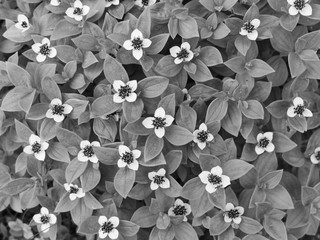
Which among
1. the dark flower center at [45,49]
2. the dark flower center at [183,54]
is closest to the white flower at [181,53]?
the dark flower center at [183,54]

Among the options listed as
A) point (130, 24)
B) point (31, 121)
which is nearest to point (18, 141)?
point (31, 121)

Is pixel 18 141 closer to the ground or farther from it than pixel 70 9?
closer to the ground

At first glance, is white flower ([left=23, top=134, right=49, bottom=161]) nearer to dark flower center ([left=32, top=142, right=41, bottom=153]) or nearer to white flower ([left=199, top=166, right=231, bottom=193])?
dark flower center ([left=32, top=142, right=41, bottom=153])

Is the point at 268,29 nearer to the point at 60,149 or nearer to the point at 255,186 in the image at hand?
the point at 255,186

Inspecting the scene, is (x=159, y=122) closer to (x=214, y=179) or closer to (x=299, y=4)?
(x=214, y=179)

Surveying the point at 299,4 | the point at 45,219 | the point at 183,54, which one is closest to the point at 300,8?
the point at 299,4
